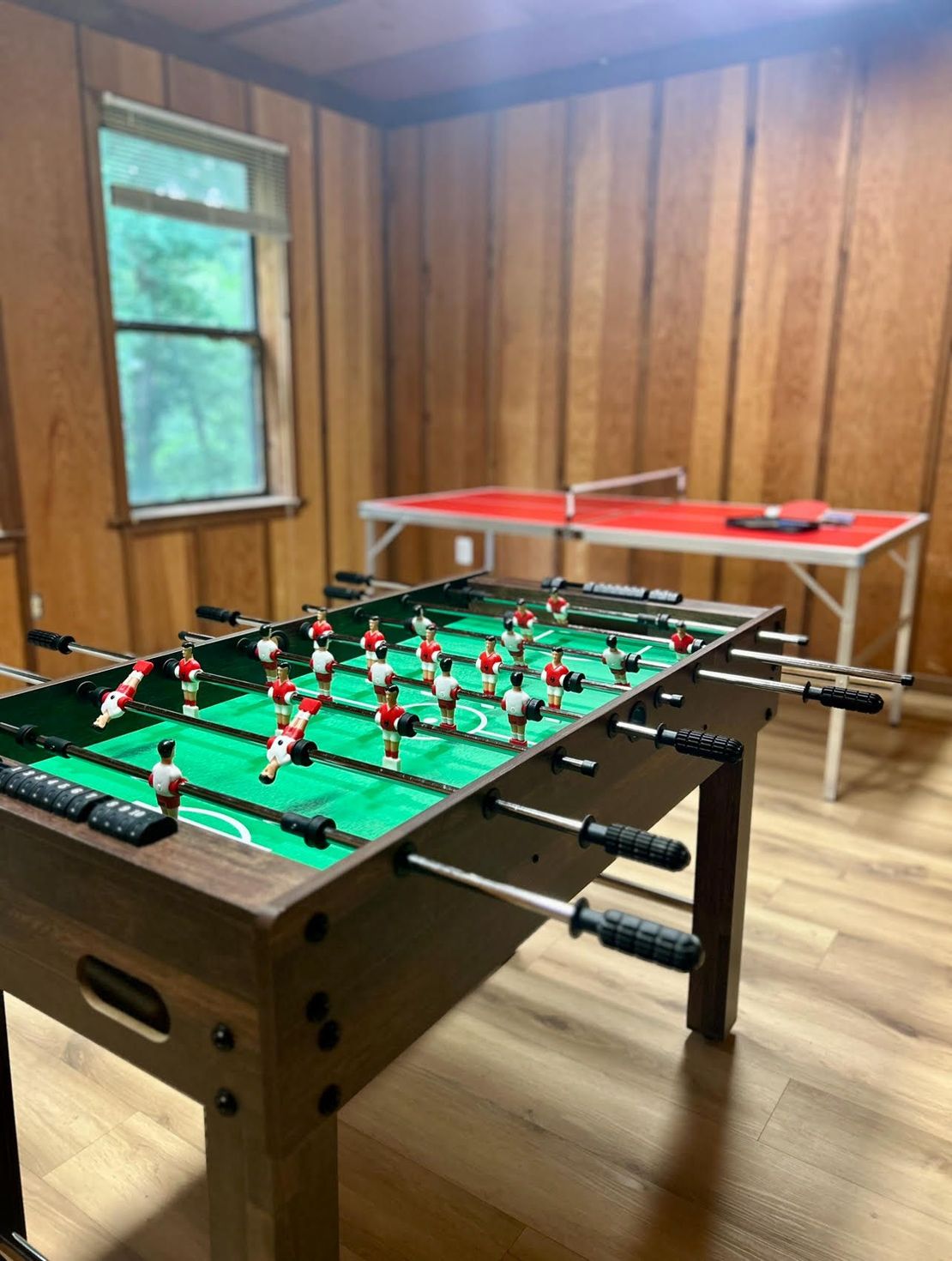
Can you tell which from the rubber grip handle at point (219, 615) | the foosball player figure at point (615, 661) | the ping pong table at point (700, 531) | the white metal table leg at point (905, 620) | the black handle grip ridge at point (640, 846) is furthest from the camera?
the white metal table leg at point (905, 620)

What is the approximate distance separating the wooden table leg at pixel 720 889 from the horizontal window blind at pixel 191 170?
3.34m

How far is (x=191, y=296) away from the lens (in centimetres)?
420

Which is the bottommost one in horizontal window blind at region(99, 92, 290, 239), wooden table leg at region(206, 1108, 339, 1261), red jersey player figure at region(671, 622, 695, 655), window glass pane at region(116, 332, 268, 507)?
wooden table leg at region(206, 1108, 339, 1261)

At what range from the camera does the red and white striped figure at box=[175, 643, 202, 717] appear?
1.41 m

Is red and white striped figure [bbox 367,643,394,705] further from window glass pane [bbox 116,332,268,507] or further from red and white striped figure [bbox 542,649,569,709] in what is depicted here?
window glass pane [bbox 116,332,268,507]

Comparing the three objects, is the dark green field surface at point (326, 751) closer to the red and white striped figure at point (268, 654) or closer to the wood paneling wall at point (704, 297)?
the red and white striped figure at point (268, 654)

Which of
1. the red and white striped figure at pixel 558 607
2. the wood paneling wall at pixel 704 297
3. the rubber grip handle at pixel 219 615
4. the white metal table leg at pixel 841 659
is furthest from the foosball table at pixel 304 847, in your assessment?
the wood paneling wall at pixel 704 297

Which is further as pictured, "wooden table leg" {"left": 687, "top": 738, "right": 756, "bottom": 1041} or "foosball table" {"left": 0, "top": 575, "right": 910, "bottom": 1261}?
"wooden table leg" {"left": 687, "top": 738, "right": 756, "bottom": 1041}

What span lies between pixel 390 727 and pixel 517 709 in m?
0.19

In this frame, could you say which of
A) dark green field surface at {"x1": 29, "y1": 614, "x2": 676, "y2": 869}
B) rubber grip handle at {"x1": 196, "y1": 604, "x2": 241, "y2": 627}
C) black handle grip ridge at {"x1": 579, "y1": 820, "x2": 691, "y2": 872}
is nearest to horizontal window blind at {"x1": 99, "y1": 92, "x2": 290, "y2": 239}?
rubber grip handle at {"x1": 196, "y1": 604, "x2": 241, "y2": 627}

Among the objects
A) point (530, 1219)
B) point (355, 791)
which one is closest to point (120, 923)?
point (355, 791)

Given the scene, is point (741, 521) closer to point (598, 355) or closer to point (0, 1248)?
point (598, 355)

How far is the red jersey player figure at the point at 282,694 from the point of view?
1377 millimetres

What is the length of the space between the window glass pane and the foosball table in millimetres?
2709
